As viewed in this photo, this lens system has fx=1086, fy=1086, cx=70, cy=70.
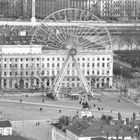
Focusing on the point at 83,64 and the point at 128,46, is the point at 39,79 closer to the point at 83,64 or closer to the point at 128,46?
the point at 83,64

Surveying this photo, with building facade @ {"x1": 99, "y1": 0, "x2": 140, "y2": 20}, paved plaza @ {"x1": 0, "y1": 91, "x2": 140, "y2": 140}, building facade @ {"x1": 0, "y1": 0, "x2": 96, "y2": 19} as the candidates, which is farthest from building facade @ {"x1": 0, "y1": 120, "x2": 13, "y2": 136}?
building facade @ {"x1": 99, "y1": 0, "x2": 140, "y2": 20}

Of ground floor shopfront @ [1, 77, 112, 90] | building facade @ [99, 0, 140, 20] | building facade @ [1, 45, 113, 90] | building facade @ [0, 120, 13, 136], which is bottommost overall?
building facade @ [0, 120, 13, 136]

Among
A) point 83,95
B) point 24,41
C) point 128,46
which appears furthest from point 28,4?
point 83,95

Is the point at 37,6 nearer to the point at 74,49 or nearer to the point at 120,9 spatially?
the point at 120,9

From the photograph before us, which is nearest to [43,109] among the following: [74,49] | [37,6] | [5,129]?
[74,49]

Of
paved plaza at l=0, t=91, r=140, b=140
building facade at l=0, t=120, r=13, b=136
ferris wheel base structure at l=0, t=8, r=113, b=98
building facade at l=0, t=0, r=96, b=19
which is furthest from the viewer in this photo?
building facade at l=0, t=0, r=96, b=19

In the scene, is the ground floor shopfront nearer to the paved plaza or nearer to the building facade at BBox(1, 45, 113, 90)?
the building facade at BBox(1, 45, 113, 90)
